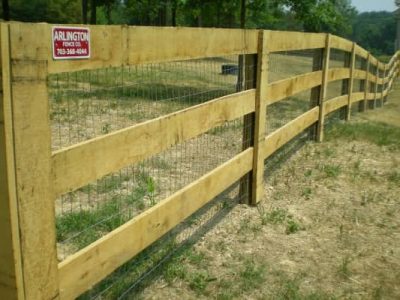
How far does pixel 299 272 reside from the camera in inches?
135

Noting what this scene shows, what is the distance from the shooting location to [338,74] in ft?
26.0

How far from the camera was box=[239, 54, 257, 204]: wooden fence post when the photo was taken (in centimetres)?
429

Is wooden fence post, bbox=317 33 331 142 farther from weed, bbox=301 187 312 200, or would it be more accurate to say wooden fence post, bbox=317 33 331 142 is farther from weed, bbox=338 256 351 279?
weed, bbox=338 256 351 279

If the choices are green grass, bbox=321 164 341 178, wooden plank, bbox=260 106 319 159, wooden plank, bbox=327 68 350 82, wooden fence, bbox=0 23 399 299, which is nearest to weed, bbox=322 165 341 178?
green grass, bbox=321 164 341 178

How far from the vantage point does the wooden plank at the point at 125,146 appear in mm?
2125

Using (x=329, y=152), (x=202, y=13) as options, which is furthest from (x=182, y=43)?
(x=202, y=13)

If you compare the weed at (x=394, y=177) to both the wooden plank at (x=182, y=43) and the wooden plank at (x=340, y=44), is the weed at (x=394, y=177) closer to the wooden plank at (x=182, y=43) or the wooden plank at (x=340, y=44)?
the wooden plank at (x=340, y=44)

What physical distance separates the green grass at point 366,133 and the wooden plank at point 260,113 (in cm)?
322

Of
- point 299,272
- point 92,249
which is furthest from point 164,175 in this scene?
point 92,249

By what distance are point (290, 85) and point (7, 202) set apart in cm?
404

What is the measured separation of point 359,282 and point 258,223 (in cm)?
108

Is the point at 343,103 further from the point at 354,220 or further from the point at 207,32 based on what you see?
the point at 207,32

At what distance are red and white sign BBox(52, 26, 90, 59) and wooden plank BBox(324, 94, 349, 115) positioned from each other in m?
5.64

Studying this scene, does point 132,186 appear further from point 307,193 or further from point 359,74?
point 359,74
